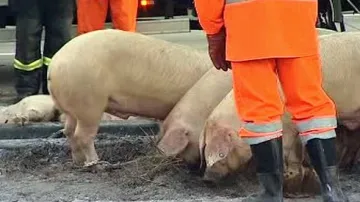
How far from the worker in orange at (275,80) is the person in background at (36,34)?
136 inches

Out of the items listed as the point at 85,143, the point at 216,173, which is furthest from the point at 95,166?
the point at 216,173

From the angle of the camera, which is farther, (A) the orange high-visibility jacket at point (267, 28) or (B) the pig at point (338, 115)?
(B) the pig at point (338, 115)

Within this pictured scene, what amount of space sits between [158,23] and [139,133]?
2943 mm

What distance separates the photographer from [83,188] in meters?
4.85

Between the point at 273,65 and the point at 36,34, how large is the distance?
12.2 ft

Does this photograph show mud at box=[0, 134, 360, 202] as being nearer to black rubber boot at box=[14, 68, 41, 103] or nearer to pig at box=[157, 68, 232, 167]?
pig at box=[157, 68, 232, 167]

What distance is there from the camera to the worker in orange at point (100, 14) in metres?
7.31

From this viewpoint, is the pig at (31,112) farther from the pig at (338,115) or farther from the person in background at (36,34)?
the pig at (338,115)

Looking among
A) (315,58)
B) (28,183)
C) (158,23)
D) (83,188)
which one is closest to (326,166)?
(315,58)

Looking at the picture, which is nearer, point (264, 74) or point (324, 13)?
point (264, 74)

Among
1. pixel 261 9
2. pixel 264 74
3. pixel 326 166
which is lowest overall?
pixel 326 166

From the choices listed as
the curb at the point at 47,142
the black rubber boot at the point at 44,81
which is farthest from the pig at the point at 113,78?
the black rubber boot at the point at 44,81

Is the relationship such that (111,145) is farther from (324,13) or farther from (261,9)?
(324,13)

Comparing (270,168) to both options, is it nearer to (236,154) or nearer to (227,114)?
(236,154)
